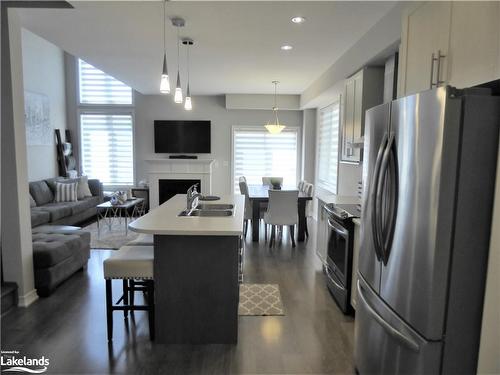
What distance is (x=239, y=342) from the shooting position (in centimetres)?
252

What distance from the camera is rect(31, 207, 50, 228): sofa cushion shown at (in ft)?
→ 16.5

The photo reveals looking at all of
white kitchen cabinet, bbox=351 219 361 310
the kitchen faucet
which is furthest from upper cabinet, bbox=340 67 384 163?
the kitchen faucet

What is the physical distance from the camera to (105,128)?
7.82 m

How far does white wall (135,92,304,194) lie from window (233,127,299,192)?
19 cm

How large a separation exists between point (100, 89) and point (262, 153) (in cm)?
404

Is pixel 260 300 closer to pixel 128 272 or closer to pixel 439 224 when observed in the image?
pixel 128 272

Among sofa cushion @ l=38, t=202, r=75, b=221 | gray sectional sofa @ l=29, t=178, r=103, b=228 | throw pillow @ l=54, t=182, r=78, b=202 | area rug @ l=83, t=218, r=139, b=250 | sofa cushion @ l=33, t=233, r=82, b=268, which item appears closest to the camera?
sofa cushion @ l=33, t=233, r=82, b=268

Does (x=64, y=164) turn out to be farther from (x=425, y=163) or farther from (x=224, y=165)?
(x=425, y=163)

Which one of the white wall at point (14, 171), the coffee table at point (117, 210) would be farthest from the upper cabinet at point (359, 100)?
the coffee table at point (117, 210)

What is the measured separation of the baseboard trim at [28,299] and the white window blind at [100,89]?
5.49 metres

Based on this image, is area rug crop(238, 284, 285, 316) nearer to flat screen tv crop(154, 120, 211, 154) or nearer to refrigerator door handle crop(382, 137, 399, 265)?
refrigerator door handle crop(382, 137, 399, 265)

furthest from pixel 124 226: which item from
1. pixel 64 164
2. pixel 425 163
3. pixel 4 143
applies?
pixel 425 163

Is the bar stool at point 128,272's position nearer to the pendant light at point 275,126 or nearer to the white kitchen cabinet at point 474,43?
the white kitchen cabinet at point 474,43

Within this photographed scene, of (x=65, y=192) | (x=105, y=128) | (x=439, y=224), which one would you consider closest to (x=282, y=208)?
(x=439, y=224)
